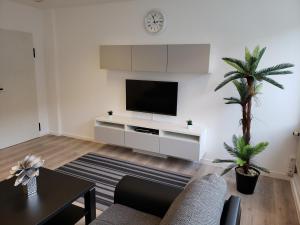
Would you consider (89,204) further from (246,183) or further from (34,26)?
(34,26)

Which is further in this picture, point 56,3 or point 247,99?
point 56,3

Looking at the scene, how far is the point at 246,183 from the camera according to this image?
2.72m

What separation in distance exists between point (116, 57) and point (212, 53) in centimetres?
149

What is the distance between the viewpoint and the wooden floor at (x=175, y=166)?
2404mm

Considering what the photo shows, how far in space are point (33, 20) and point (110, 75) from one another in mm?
1842

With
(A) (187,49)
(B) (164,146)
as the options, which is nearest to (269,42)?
(A) (187,49)

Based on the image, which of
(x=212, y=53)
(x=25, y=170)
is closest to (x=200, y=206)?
(x=25, y=170)

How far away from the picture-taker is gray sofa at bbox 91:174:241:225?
44.1 inches

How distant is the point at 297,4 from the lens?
9.07 feet

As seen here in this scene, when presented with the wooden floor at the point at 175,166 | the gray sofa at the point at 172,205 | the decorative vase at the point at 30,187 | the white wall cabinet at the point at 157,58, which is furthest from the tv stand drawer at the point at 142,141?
the decorative vase at the point at 30,187

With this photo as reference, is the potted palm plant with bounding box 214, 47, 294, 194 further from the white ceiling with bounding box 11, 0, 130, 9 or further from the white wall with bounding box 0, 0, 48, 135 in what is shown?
the white wall with bounding box 0, 0, 48, 135

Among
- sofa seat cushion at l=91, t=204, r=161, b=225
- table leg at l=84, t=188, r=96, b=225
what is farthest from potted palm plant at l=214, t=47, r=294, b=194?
table leg at l=84, t=188, r=96, b=225

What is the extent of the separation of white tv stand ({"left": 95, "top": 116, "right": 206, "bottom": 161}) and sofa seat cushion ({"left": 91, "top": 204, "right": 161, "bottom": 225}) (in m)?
1.70

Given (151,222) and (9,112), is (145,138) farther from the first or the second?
(9,112)
